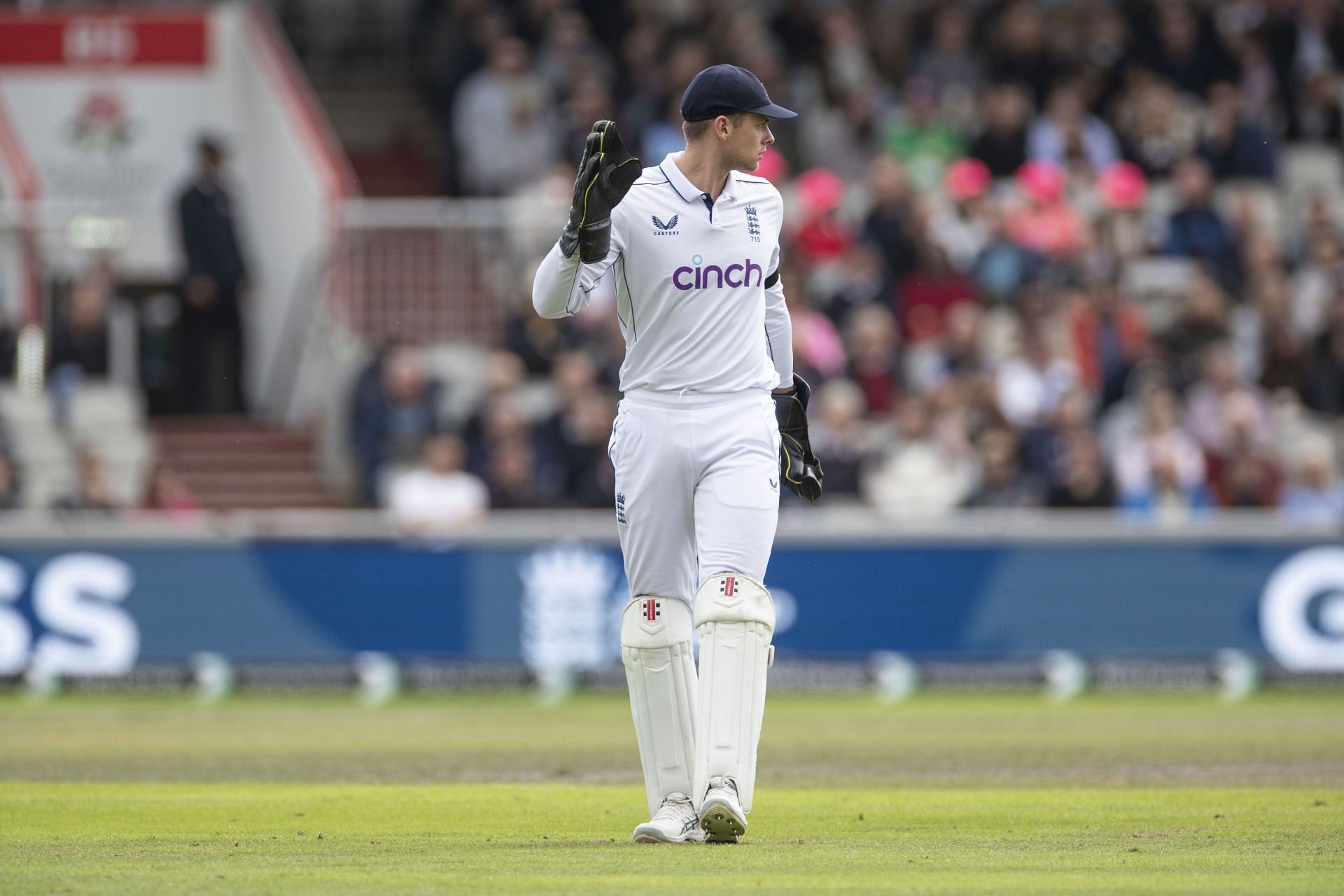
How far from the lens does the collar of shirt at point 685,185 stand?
25.8 ft

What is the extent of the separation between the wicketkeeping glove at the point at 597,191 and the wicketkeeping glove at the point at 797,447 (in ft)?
3.55

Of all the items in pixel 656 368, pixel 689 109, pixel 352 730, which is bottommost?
pixel 352 730

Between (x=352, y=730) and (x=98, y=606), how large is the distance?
13.5 ft

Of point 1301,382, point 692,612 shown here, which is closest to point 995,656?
point 1301,382

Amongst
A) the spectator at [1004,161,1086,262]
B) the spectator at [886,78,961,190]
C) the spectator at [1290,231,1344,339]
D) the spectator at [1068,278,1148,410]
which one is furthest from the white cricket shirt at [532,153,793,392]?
the spectator at [886,78,961,190]

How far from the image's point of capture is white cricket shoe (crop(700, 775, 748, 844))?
7410mm

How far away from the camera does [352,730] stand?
557 inches

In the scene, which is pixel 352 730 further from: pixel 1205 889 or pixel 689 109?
pixel 1205 889

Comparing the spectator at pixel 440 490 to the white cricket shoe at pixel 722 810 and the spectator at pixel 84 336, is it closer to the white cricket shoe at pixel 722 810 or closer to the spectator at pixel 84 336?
the spectator at pixel 84 336

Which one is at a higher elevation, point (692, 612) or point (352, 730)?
point (692, 612)

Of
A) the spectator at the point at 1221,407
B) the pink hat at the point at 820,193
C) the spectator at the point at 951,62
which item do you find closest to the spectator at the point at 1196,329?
the spectator at the point at 1221,407

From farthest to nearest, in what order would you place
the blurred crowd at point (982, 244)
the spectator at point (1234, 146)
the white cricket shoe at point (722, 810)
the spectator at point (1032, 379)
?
the spectator at point (1234, 146) < the spectator at point (1032, 379) < the blurred crowd at point (982, 244) < the white cricket shoe at point (722, 810)

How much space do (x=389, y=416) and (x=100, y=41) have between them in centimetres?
626

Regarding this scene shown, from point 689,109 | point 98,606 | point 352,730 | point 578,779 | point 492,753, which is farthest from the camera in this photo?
point 98,606
